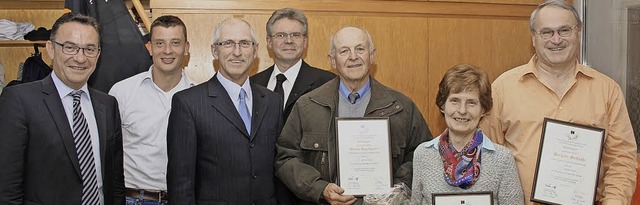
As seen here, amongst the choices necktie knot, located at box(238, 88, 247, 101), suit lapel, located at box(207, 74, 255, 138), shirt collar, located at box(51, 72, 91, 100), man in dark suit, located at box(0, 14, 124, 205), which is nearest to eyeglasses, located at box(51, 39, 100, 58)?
man in dark suit, located at box(0, 14, 124, 205)

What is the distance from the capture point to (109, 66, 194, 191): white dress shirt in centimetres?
322

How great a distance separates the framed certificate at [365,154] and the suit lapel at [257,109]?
0.38 m

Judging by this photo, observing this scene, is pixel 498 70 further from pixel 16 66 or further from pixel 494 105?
pixel 16 66

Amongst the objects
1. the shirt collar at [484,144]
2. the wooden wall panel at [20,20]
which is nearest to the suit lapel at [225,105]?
the shirt collar at [484,144]

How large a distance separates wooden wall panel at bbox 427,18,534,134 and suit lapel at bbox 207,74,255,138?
2.07 m

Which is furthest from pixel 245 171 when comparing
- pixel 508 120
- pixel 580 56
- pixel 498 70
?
pixel 580 56

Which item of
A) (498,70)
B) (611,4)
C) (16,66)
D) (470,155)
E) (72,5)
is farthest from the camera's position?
(16,66)

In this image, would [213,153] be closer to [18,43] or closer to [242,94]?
[242,94]

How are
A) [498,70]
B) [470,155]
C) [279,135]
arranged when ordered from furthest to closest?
[498,70] → [279,135] → [470,155]

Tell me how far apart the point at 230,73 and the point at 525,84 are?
1308 millimetres

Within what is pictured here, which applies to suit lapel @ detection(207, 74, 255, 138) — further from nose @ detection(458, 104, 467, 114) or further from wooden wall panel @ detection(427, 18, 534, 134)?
wooden wall panel @ detection(427, 18, 534, 134)

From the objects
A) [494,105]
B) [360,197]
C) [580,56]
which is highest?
[580,56]

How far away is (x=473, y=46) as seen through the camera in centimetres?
462

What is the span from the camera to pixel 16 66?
4984mm
